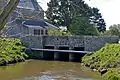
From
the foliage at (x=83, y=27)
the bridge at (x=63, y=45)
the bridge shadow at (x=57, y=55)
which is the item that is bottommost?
the bridge shadow at (x=57, y=55)

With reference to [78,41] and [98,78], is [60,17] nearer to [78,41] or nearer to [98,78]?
[78,41]

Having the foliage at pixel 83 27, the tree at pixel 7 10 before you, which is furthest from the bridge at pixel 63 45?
the tree at pixel 7 10

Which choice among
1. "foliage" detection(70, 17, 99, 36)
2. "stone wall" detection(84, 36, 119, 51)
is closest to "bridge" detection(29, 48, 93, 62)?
"stone wall" detection(84, 36, 119, 51)

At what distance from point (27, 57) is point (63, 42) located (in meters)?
3.44

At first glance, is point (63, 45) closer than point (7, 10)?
No

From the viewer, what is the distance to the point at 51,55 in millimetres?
26781

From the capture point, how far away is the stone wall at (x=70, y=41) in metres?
24.6

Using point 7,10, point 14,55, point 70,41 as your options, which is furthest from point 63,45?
point 7,10

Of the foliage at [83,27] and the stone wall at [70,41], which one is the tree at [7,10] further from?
the foliage at [83,27]

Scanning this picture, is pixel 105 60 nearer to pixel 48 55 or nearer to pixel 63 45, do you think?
pixel 63 45

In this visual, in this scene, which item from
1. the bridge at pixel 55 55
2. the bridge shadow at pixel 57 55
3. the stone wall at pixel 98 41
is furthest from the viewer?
the bridge shadow at pixel 57 55

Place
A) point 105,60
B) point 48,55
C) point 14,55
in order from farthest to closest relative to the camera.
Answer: point 48,55 → point 14,55 → point 105,60

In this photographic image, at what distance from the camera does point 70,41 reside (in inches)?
1000

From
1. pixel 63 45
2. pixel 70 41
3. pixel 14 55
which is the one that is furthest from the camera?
pixel 63 45
